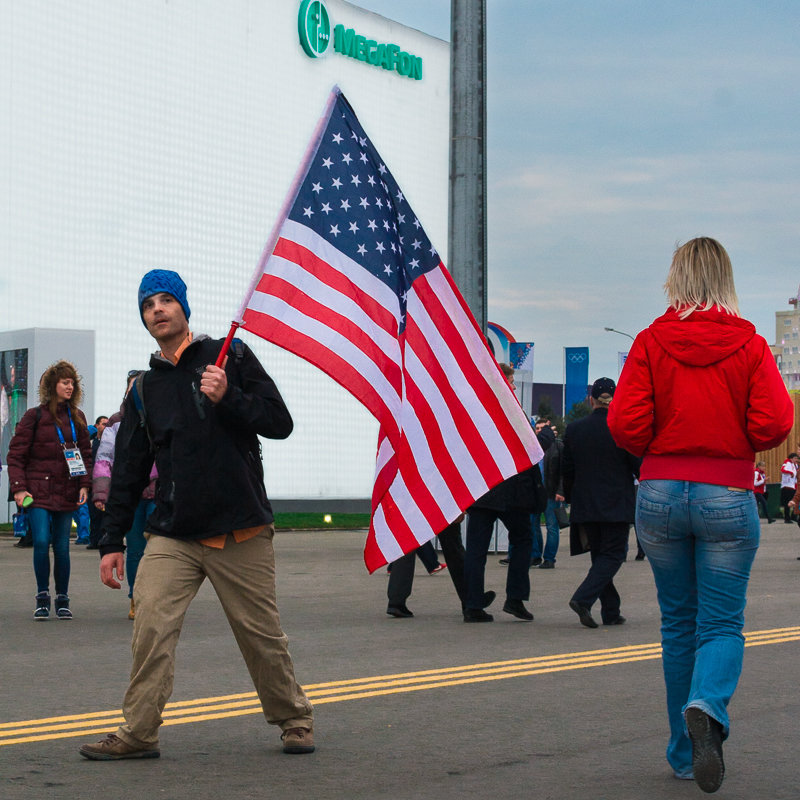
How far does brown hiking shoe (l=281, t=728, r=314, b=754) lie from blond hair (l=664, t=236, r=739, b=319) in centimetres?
224

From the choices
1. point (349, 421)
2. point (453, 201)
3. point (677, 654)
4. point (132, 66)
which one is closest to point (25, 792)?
point (677, 654)

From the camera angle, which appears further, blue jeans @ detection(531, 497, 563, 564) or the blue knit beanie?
blue jeans @ detection(531, 497, 563, 564)

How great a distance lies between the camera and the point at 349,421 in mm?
56906

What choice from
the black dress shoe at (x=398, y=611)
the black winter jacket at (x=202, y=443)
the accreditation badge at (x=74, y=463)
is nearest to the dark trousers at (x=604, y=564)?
the black dress shoe at (x=398, y=611)

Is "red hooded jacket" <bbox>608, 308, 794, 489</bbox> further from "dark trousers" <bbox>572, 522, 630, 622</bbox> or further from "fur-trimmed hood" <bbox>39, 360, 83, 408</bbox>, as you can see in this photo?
"fur-trimmed hood" <bbox>39, 360, 83, 408</bbox>

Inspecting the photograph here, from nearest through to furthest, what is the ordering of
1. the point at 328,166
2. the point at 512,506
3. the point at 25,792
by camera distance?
the point at 25,792 < the point at 328,166 < the point at 512,506

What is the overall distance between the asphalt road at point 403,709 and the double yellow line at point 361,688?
0.02 m

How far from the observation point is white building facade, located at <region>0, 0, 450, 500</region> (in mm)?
46125

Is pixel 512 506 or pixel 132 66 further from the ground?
pixel 132 66

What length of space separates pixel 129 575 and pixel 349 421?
147 ft

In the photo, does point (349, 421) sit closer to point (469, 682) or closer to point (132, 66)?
point (132, 66)

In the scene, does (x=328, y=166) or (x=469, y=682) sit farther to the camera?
(x=469, y=682)

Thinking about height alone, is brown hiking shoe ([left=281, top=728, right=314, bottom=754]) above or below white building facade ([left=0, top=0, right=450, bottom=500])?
below

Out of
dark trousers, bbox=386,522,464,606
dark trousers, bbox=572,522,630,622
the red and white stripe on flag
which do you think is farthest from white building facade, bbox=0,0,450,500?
the red and white stripe on flag
